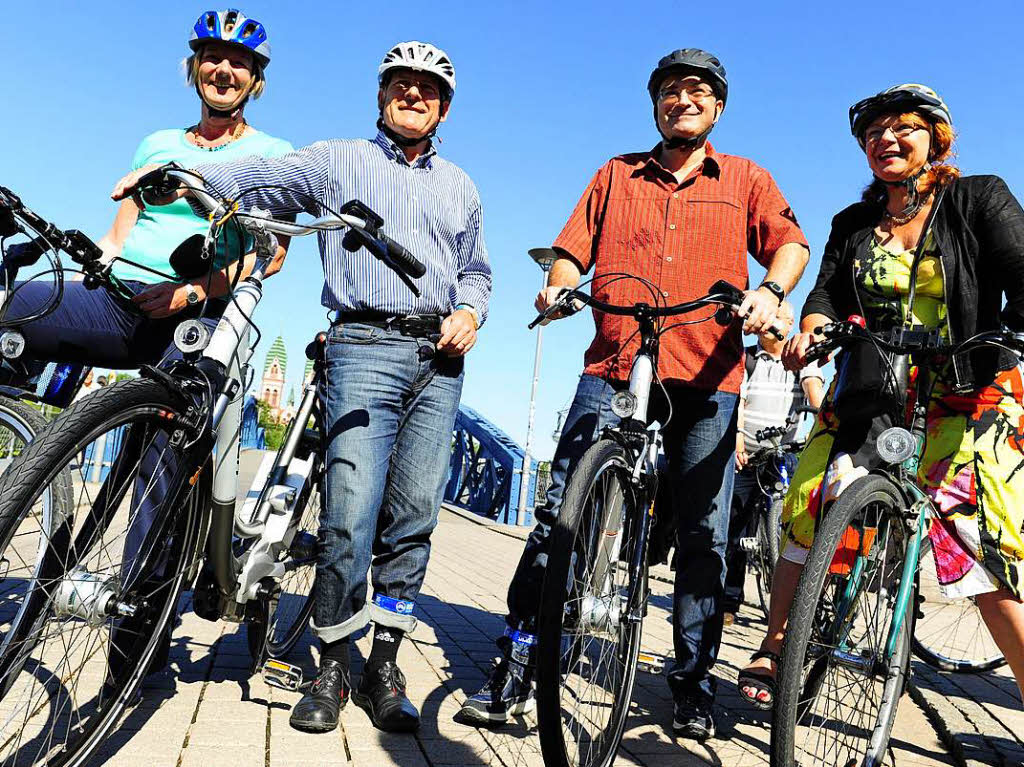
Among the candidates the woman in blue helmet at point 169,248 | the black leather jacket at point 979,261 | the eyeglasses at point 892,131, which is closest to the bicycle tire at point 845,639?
the black leather jacket at point 979,261

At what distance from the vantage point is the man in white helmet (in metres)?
A: 3.13

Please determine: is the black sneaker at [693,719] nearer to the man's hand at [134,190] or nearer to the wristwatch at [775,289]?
the wristwatch at [775,289]

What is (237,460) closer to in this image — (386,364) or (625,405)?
(386,364)

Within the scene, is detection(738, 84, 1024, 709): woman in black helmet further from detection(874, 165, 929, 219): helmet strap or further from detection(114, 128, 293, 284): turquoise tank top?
detection(114, 128, 293, 284): turquoise tank top

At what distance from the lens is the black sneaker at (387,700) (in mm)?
2973

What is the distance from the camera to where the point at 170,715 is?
9.40 ft

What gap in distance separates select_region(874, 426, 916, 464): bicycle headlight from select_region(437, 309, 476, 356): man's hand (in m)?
1.51

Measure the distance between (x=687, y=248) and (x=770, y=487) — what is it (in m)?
3.01

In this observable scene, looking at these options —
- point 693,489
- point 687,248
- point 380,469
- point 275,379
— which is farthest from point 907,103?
point 275,379

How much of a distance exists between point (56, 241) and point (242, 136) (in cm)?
108

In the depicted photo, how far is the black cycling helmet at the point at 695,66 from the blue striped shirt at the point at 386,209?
921 mm

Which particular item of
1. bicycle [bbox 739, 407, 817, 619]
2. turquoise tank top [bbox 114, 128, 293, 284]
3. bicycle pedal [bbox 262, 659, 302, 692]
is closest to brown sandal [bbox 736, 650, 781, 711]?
bicycle pedal [bbox 262, 659, 302, 692]

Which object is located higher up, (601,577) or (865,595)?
(865,595)

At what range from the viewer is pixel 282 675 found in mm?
3070
